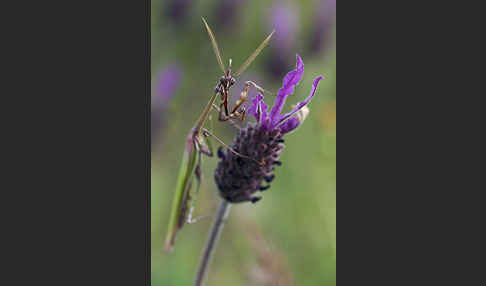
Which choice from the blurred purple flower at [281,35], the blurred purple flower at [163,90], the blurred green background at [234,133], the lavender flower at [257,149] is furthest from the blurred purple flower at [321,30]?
the lavender flower at [257,149]

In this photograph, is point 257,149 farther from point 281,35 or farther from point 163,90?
point 281,35

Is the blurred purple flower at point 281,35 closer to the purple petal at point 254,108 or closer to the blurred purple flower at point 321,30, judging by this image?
the blurred purple flower at point 321,30

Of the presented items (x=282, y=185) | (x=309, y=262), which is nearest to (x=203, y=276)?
(x=309, y=262)

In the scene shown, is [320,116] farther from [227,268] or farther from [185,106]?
[227,268]

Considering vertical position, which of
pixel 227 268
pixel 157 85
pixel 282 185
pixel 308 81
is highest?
Result: pixel 308 81

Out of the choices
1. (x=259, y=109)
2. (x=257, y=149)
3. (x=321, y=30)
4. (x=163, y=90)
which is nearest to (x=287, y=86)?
(x=259, y=109)

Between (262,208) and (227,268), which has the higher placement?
(262,208)
